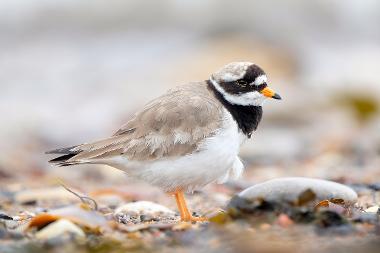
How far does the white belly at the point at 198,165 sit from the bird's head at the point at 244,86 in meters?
0.26

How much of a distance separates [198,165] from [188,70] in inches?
395

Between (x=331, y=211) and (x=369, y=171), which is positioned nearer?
(x=331, y=211)

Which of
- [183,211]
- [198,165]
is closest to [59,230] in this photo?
[198,165]

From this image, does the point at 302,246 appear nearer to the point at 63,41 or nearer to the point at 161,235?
the point at 161,235

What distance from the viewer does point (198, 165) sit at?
544 centimetres

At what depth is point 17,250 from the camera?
4.24m

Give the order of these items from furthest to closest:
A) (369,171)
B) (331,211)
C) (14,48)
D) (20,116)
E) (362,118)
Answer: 1. (14,48)
2. (20,116)
3. (362,118)
4. (369,171)
5. (331,211)

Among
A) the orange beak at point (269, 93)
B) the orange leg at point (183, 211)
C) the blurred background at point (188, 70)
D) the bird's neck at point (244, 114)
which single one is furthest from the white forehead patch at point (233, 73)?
the blurred background at point (188, 70)

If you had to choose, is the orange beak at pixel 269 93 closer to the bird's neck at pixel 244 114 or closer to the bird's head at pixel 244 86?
the bird's head at pixel 244 86

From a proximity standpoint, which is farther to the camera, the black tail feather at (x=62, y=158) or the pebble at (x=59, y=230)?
the black tail feather at (x=62, y=158)

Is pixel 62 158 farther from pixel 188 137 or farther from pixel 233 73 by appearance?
pixel 233 73

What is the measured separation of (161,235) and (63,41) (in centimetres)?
1626

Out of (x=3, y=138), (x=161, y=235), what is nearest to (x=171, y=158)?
(x=161, y=235)

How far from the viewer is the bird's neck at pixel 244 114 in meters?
5.80
